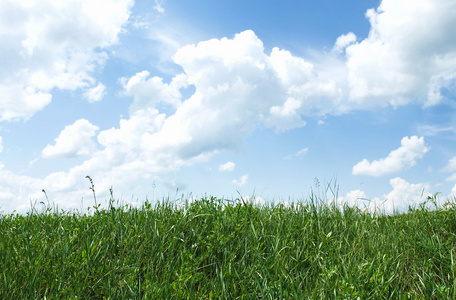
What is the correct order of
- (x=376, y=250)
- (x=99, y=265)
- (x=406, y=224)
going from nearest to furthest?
(x=99, y=265), (x=376, y=250), (x=406, y=224)

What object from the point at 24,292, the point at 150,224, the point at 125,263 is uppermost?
the point at 150,224

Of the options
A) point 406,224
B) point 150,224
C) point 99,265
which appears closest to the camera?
point 99,265

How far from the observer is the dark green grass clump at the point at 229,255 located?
4.06 meters

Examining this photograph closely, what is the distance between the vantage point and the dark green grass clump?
4.06 meters

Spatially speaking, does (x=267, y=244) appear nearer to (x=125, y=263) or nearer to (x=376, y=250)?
(x=376, y=250)

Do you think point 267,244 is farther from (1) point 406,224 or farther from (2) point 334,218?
(1) point 406,224

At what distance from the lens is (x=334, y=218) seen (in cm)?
597

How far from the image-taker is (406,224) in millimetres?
5871

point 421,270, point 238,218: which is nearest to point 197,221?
point 238,218

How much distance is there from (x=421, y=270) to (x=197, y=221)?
9.92 ft

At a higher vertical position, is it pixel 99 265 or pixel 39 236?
pixel 39 236

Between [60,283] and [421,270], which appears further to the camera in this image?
[421,270]

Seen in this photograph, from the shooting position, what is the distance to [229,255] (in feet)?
15.6

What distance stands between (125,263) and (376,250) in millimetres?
3164
